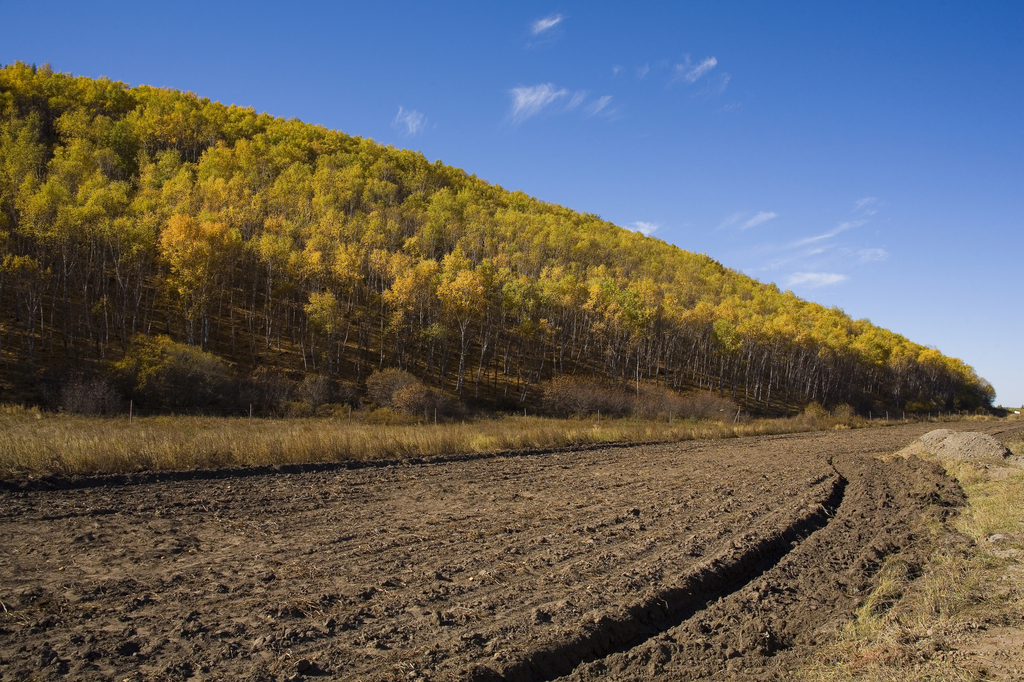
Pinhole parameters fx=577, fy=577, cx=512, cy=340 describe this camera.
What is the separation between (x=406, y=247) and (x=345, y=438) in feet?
178

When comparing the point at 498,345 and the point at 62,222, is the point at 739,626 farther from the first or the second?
the point at 498,345

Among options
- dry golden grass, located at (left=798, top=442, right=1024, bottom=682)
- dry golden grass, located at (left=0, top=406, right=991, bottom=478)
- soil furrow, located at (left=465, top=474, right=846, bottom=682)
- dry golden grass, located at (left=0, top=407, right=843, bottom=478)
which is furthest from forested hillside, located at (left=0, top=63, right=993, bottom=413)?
dry golden grass, located at (left=798, top=442, right=1024, bottom=682)

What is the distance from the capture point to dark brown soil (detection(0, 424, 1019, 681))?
14.9 ft

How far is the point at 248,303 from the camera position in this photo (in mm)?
52500

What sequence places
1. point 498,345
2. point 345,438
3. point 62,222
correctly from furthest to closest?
1. point 498,345
2. point 62,222
3. point 345,438

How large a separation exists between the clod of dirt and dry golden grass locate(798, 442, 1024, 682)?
902 centimetres

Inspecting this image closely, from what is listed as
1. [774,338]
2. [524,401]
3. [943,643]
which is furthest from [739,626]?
[774,338]

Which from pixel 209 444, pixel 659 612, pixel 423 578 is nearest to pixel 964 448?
pixel 659 612

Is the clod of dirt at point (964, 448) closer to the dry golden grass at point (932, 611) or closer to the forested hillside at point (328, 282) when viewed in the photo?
the dry golden grass at point (932, 611)

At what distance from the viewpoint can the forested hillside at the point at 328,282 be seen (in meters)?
39.4

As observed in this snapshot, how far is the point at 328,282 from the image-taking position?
51.6 metres

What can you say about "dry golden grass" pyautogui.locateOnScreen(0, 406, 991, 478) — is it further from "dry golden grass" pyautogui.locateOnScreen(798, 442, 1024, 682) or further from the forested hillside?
the forested hillside

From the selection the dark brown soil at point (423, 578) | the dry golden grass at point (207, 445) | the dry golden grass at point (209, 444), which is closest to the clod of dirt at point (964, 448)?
the dark brown soil at point (423, 578)

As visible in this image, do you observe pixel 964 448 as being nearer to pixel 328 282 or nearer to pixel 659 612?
pixel 659 612
